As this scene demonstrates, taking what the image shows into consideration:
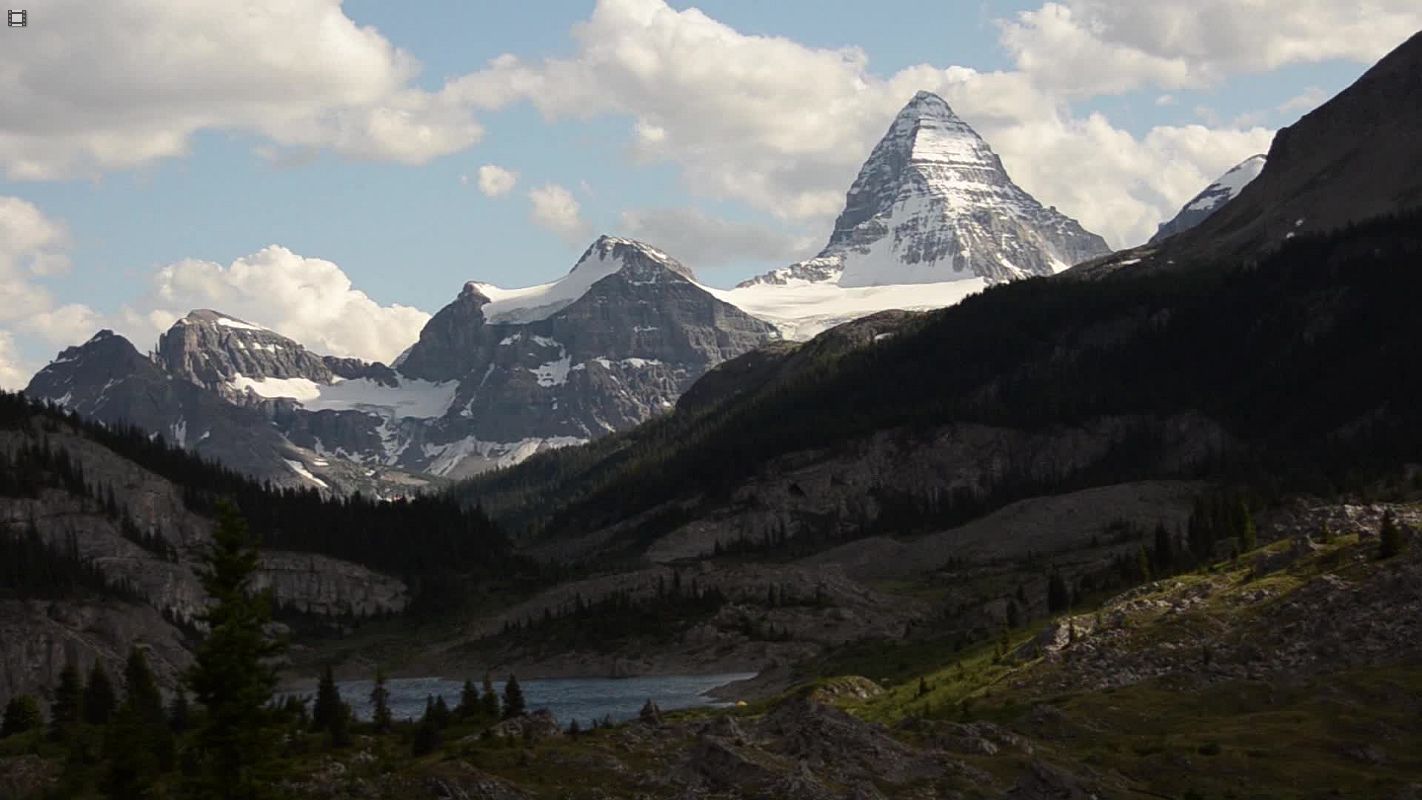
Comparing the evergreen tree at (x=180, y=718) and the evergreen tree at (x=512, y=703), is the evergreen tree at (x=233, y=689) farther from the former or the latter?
the evergreen tree at (x=180, y=718)

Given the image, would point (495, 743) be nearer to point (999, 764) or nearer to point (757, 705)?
point (999, 764)

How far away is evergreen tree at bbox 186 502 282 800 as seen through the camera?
105 meters

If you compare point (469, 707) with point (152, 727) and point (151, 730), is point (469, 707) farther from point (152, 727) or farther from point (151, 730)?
point (151, 730)

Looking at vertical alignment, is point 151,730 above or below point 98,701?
below

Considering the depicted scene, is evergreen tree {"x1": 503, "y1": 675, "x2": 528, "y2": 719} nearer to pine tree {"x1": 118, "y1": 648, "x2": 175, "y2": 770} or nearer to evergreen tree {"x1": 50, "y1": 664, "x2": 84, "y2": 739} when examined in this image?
pine tree {"x1": 118, "y1": 648, "x2": 175, "y2": 770}

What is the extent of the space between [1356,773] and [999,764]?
2024cm

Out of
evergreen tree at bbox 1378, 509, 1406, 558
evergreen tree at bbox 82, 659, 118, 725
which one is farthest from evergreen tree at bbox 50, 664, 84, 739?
evergreen tree at bbox 1378, 509, 1406, 558

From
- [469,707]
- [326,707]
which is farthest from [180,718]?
[469,707]

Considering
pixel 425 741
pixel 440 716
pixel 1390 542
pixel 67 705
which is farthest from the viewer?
pixel 67 705

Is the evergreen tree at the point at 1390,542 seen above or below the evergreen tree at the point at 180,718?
above

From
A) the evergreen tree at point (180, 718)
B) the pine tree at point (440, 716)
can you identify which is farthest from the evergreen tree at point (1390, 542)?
the evergreen tree at point (180, 718)

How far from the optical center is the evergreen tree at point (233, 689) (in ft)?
345


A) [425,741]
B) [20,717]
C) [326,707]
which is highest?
[20,717]

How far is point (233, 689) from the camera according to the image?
107m
